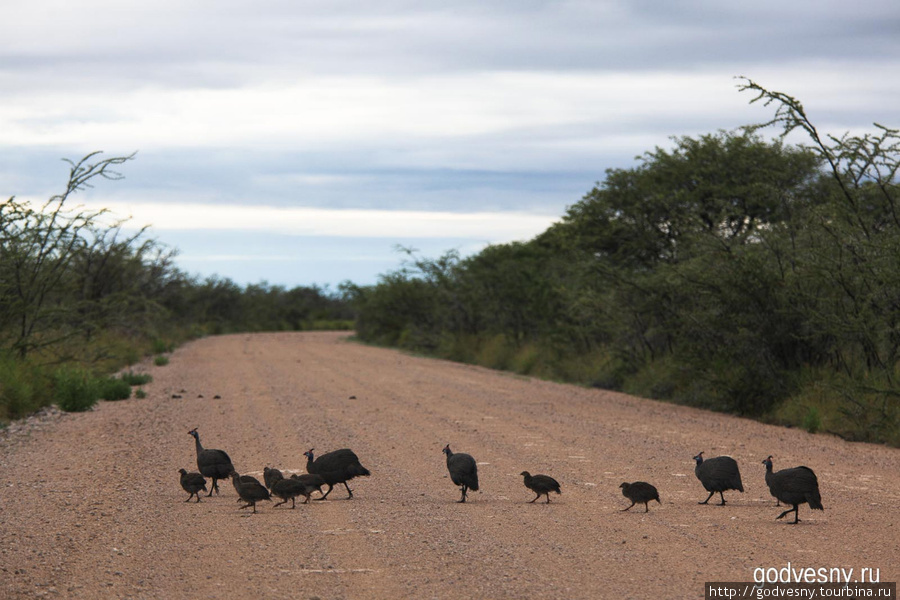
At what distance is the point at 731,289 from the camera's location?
58.8 ft

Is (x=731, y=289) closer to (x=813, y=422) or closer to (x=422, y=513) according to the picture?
(x=813, y=422)

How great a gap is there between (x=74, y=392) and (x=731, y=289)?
12.4m

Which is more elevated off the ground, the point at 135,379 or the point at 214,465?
the point at 214,465

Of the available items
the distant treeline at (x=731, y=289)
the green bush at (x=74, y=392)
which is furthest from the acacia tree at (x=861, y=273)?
the green bush at (x=74, y=392)

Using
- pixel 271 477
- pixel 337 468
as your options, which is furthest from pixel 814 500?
pixel 271 477

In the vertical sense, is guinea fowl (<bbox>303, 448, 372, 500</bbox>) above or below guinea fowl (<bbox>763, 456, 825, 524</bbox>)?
below

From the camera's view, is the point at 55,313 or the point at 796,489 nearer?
the point at 796,489

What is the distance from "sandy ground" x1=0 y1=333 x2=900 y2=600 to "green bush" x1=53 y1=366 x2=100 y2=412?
76 centimetres

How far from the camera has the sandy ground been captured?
6293 millimetres

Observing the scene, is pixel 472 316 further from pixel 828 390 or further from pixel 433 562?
pixel 433 562

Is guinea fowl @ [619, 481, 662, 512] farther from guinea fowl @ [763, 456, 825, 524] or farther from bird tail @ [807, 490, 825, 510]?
bird tail @ [807, 490, 825, 510]

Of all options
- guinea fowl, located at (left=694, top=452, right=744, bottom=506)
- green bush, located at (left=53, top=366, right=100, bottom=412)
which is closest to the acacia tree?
guinea fowl, located at (left=694, top=452, right=744, bottom=506)

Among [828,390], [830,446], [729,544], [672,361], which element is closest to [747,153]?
[672,361]

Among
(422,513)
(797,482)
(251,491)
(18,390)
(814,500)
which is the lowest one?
(422,513)
